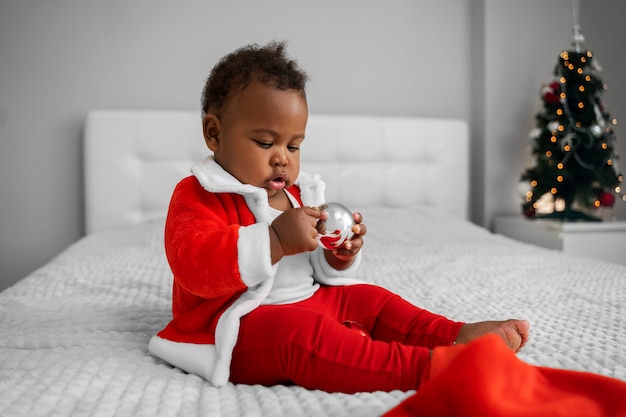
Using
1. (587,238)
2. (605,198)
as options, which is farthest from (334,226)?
(605,198)

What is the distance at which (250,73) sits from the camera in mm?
881

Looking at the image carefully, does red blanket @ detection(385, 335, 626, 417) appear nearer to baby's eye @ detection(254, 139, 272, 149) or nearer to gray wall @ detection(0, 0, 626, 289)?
baby's eye @ detection(254, 139, 272, 149)

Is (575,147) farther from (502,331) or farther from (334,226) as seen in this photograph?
(334,226)

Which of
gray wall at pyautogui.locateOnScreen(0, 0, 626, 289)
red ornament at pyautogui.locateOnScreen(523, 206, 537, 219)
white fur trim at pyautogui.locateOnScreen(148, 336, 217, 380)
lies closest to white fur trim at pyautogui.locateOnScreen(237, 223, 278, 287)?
white fur trim at pyautogui.locateOnScreen(148, 336, 217, 380)

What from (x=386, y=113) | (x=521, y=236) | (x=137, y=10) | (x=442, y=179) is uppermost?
(x=137, y=10)

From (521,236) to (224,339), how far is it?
2181 millimetres

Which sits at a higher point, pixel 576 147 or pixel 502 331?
pixel 576 147

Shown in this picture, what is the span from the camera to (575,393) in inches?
22.5

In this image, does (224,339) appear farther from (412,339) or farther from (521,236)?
(521,236)

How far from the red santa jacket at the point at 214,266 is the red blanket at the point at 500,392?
0.31 meters

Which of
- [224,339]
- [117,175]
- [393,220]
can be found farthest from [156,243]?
[224,339]

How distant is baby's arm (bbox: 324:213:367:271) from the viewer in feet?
2.91

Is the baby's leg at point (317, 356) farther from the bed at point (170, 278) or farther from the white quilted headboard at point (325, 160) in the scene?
the white quilted headboard at point (325, 160)

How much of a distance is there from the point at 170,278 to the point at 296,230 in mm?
839
